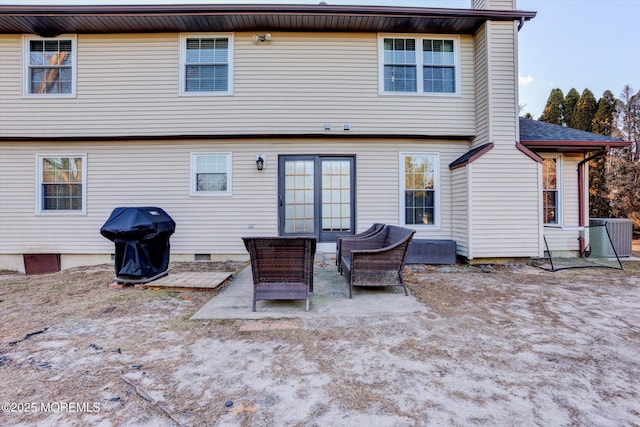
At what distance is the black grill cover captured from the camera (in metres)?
4.35

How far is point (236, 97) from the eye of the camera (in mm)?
6418

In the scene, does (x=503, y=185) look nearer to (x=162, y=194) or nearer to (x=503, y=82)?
(x=503, y=82)

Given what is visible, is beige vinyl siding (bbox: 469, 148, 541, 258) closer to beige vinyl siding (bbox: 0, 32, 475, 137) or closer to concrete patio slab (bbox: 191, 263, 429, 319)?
beige vinyl siding (bbox: 0, 32, 475, 137)

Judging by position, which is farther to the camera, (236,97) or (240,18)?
(236,97)

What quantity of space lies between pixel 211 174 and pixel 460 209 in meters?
5.68

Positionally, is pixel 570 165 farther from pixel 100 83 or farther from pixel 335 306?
pixel 100 83

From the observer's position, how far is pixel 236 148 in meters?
6.62

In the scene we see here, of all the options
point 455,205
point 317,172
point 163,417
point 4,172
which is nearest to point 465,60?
point 455,205

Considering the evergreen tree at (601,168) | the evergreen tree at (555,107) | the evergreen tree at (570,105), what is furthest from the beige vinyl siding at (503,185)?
the evergreen tree at (570,105)

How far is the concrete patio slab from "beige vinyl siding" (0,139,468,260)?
250 cm

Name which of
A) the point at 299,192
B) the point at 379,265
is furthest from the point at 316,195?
the point at 379,265

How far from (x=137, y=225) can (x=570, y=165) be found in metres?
9.24

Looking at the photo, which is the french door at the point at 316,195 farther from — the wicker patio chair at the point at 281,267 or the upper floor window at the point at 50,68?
the upper floor window at the point at 50,68

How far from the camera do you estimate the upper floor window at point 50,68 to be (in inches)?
253
